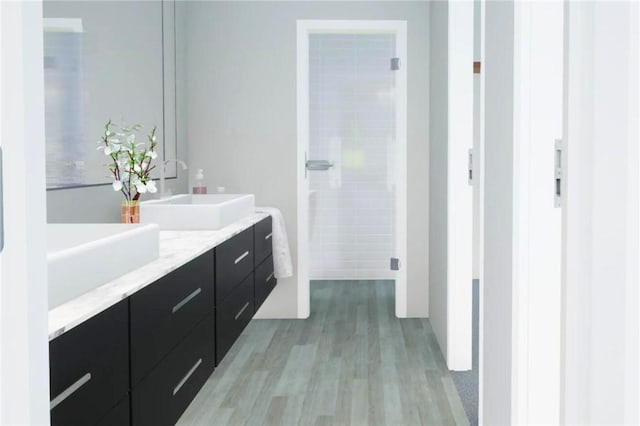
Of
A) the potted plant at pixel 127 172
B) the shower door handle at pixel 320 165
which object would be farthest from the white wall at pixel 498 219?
the shower door handle at pixel 320 165

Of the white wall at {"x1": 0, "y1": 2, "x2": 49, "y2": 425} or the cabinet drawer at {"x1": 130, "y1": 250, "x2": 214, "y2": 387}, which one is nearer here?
the white wall at {"x1": 0, "y1": 2, "x2": 49, "y2": 425}

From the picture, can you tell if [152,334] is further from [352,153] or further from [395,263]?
[352,153]

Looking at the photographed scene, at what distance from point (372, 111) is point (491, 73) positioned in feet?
11.9

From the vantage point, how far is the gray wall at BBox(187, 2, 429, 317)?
4.08m

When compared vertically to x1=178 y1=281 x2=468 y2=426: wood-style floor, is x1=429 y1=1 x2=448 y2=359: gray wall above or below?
above

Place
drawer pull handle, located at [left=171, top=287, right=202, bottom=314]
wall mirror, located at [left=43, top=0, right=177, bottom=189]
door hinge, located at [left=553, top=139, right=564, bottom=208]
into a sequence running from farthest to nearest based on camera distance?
1. wall mirror, located at [left=43, top=0, right=177, bottom=189]
2. drawer pull handle, located at [left=171, top=287, right=202, bottom=314]
3. door hinge, located at [left=553, top=139, right=564, bottom=208]

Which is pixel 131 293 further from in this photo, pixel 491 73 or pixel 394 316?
pixel 394 316

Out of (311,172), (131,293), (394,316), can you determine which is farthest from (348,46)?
(131,293)

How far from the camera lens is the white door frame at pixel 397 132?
4074 mm

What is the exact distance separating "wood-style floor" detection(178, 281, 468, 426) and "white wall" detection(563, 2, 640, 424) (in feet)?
5.07

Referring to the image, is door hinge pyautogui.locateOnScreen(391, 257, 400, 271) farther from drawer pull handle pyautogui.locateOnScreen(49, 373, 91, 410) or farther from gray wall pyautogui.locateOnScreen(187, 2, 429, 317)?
drawer pull handle pyautogui.locateOnScreen(49, 373, 91, 410)

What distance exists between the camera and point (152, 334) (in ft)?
5.25

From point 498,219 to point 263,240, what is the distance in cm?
177

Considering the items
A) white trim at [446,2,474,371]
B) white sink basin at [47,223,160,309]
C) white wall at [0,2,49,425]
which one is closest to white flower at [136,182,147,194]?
white sink basin at [47,223,160,309]
